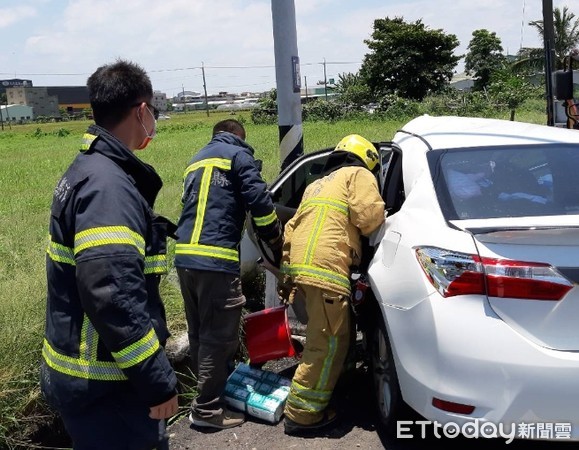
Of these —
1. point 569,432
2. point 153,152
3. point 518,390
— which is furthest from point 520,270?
point 153,152

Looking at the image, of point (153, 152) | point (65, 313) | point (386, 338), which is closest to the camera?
point (65, 313)

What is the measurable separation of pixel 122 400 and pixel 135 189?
2.42 ft

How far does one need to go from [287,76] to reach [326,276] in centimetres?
242

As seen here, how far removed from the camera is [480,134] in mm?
3779

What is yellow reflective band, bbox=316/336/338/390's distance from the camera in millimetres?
3625

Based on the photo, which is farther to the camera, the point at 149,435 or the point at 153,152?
the point at 153,152

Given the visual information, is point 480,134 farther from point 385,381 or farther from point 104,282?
point 104,282

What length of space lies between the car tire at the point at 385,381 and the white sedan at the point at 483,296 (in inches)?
0.4

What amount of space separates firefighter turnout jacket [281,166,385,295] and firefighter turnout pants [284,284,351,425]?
101 mm

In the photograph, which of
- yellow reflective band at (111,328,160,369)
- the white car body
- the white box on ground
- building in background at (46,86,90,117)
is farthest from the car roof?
building in background at (46,86,90,117)

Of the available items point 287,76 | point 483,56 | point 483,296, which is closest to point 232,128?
point 287,76

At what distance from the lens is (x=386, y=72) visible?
42.7 meters

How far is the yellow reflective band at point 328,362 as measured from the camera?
3.62m

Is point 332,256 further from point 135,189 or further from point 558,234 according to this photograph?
point 135,189
